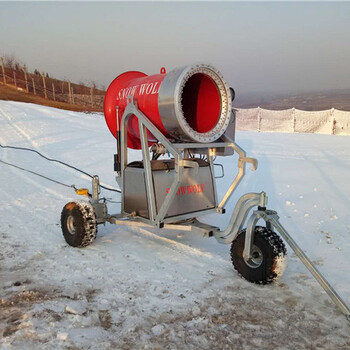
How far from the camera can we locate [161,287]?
3.60m

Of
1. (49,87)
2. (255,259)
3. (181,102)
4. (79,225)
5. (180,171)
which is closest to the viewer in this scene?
(255,259)

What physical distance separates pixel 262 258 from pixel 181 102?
6.96 ft

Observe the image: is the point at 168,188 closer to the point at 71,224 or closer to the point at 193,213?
the point at 193,213

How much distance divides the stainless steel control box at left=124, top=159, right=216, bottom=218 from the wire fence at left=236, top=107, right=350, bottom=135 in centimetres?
1407

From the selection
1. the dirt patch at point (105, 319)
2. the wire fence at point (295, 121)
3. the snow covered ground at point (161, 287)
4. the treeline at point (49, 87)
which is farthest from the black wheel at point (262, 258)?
the treeline at point (49, 87)

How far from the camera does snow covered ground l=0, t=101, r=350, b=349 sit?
9.12 feet

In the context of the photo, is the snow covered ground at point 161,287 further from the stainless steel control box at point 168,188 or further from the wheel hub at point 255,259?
the stainless steel control box at point 168,188

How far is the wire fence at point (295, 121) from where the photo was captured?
→ 63.2 feet

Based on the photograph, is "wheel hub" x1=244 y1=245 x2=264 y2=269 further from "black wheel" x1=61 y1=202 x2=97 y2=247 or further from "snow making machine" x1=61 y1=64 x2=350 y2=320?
"black wheel" x1=61 y1=202 x2=97 y2=247

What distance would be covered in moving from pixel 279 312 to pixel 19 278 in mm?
2643

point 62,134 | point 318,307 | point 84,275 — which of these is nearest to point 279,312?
point 318,307

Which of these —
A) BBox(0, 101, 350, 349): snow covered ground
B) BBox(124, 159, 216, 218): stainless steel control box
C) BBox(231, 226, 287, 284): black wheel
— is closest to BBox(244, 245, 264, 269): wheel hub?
BBox(231, 226, 287, 284): black wheel

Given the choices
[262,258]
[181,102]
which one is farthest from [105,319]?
[181,102]

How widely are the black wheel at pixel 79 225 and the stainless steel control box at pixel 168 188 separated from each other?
1.67 ft
